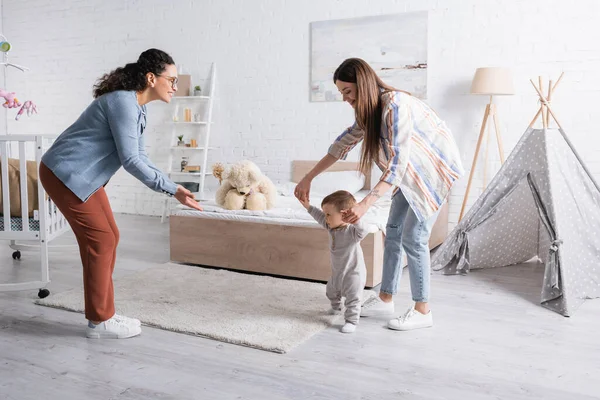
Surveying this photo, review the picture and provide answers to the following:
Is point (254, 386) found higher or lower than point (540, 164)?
lower

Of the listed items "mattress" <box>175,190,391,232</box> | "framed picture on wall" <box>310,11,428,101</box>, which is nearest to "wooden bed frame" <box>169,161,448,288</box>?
"mattress" <box>175,190,391,232</box>

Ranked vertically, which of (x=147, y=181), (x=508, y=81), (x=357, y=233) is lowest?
(x=357, y=233)

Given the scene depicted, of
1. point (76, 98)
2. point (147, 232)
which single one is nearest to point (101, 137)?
point (147, 232)

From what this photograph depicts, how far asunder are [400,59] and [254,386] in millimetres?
3233

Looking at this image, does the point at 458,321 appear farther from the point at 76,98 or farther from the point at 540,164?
the point at 76,98

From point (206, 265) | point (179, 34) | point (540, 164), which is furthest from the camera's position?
A: point (179, 34)

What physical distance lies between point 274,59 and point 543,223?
9.29 ft

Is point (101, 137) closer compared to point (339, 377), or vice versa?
point (339, 377)

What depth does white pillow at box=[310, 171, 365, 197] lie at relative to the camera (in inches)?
165

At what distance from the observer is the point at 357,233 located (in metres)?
2.38

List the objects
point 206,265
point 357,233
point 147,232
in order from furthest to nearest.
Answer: point 147,232, point 206,265, point 357,233

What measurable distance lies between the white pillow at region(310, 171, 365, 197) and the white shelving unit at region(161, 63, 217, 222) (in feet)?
4.53

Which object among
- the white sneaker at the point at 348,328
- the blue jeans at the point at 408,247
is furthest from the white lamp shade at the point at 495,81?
the white sneaker at the point at 348,328

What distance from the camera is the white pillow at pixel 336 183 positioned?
13.8ft
